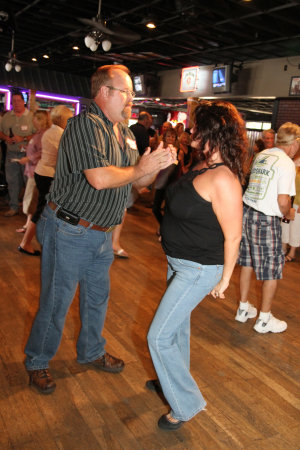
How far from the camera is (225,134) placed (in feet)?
5.62

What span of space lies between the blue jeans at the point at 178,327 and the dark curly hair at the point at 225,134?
18.7 inches

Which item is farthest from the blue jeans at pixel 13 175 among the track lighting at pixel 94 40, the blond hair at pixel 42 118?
the track lighting at pixel 94 40

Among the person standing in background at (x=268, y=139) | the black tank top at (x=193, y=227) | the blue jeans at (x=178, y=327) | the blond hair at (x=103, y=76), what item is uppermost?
the blond hair at (x=103, y=76)

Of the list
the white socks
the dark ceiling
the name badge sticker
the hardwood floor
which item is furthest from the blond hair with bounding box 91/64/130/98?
the dark ceiling

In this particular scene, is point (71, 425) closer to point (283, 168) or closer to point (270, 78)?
point (283, 168)

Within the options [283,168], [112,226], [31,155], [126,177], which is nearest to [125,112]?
[126,177]

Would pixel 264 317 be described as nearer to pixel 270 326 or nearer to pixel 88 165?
pixel 270 326

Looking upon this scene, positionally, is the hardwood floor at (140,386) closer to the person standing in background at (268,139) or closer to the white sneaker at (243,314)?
the white sneaker at (243,314)

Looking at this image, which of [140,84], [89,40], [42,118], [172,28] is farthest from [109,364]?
[140,84]

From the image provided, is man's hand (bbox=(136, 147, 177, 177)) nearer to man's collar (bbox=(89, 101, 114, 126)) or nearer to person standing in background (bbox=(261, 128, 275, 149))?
man's collar (bbox=(89, 101, 114, 126))

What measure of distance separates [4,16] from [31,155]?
395 cm

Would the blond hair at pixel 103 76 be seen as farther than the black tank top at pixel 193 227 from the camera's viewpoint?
Yes

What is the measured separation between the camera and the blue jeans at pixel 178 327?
174 centimetres

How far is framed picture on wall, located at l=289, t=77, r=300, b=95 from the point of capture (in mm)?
9095
